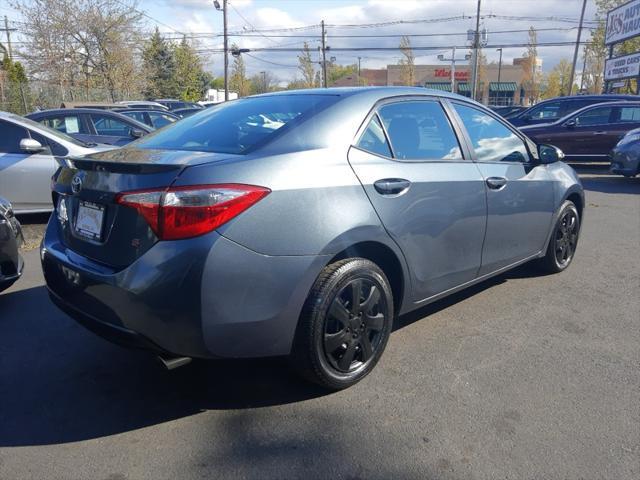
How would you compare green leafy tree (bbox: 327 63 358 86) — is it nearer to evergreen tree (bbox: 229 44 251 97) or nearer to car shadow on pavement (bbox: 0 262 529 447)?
evergreen tree (bbox: 229 44 251 97)

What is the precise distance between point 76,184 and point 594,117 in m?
13.4

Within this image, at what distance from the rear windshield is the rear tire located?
9.01ft

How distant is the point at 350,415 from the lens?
2768 millimetres

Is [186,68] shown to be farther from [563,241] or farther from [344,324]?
[344,324]

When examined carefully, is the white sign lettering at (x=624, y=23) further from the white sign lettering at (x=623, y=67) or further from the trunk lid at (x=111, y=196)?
the trunk lid at (x=111, y=196)

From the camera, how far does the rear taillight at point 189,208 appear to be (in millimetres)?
2373

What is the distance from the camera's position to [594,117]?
1325 cm

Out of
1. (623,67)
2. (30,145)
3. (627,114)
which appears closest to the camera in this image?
(30,145)

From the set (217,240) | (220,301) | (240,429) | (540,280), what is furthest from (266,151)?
(540,280)

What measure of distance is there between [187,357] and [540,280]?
3525 mm

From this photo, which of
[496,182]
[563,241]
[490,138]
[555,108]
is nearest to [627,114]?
[555,108]

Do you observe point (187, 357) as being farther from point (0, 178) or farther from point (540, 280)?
point (0, 178)

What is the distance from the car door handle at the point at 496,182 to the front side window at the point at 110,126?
271 inches

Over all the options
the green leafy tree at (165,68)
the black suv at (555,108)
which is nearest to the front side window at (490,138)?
the black suv at (555,108)
